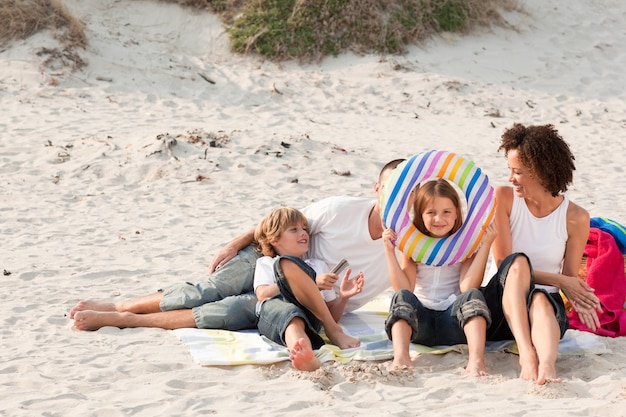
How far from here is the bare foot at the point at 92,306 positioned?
5094 millimetres

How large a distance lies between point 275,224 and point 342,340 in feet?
2.38

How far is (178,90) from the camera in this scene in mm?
11383

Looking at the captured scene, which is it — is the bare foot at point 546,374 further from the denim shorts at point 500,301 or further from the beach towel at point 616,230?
the beach towel at point 616,230

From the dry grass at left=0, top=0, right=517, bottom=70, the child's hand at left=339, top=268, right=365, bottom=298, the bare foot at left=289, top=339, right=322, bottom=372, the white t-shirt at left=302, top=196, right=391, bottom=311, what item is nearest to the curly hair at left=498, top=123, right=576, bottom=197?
the white t-shirt at left=302, top=196, right=391, bottom=311

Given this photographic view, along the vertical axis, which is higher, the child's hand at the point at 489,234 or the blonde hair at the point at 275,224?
the child's hand at the point at 489,234

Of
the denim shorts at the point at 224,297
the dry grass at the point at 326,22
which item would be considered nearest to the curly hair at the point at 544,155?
the denim shorts at the point at 224,297

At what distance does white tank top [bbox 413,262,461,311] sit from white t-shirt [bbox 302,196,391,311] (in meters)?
0.31

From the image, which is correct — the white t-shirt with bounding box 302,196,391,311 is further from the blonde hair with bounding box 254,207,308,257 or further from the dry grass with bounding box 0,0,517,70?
the dry grass with bounding box 0,0,517,70

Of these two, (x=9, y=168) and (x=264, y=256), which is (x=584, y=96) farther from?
(x=264, y=256)

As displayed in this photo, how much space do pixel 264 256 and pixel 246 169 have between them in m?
3.77

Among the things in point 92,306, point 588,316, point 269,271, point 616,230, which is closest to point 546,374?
point 588,316

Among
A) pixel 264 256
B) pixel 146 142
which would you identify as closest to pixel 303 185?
pixel 146 142

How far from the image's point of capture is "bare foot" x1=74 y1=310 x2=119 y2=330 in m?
4.95

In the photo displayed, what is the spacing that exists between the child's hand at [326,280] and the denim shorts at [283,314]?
0.11 ft
